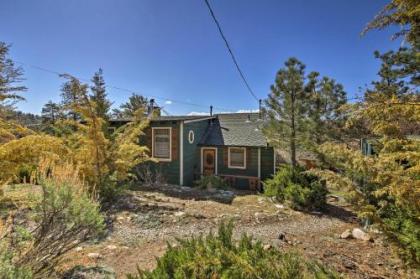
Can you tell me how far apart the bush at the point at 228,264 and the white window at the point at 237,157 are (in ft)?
31.5

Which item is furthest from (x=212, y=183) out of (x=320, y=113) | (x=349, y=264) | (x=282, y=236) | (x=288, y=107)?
(x=349, y=264)

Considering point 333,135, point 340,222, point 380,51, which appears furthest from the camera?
point 380,51

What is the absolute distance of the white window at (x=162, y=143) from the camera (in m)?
11.4

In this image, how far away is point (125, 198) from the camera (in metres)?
6.82

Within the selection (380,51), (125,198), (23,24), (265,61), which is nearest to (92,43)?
(23,24)

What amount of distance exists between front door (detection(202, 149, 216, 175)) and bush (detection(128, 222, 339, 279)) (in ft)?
33.1

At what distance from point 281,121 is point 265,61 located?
2846 mm

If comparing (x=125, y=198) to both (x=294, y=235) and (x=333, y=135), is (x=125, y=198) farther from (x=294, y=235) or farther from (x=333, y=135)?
(x=333, y=135)

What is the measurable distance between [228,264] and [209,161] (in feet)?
34.9

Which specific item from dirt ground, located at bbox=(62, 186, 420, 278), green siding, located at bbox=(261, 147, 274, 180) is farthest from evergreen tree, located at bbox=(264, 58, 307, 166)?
green siding, located at bbox=(261, 147, 274, 180)

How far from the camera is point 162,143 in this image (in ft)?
38.0

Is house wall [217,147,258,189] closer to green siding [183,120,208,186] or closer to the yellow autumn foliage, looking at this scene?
green siding [183,120,208,186]

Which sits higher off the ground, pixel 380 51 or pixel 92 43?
pixel 380 51

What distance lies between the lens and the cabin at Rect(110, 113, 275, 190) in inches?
444
